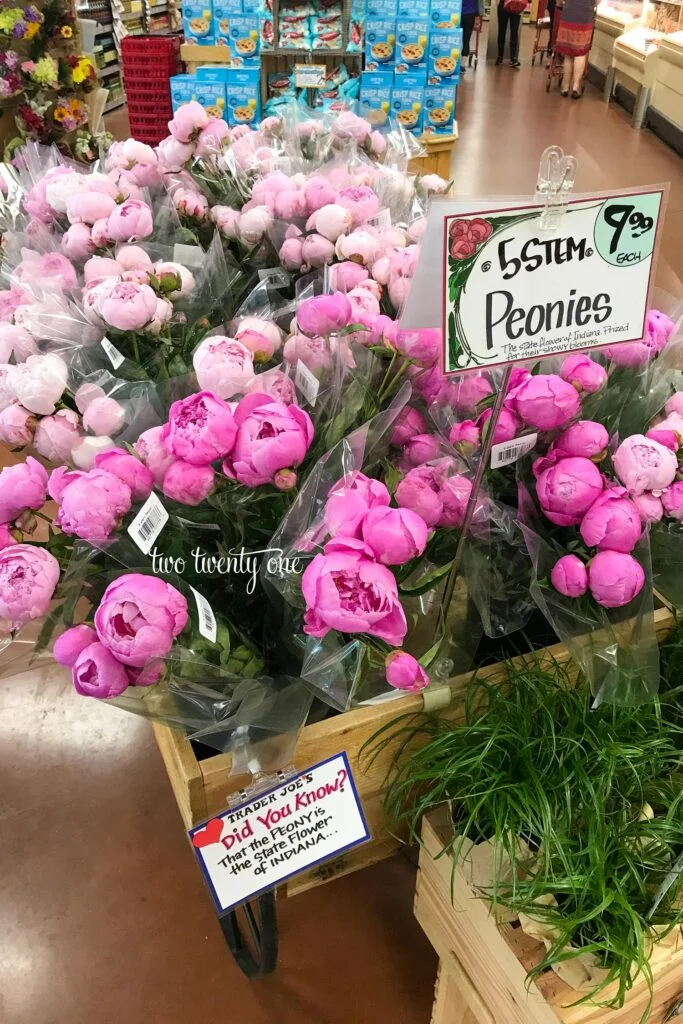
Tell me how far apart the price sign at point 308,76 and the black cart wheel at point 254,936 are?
3.43 metres

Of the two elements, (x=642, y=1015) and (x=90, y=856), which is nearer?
(x=642, y=1015)

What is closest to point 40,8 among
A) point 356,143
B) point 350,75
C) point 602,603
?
point 350,75

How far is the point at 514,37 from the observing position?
1090 centimetres

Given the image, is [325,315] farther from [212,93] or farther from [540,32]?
[540,32]

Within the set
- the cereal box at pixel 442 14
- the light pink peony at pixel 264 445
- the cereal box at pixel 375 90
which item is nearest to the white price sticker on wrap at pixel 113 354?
the light pink peony at pixel 264 445

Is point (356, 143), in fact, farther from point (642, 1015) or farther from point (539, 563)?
point (642, 1015)

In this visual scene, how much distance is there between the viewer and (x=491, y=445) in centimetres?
83

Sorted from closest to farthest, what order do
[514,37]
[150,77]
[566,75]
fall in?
[150,77] < [566,75] < [514,37]

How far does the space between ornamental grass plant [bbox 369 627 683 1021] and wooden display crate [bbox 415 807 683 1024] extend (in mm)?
30

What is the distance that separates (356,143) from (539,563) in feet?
4.38

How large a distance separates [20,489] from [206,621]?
0.79 ft

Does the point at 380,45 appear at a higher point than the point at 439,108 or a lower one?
higher

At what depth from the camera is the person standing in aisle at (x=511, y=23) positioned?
1002cm

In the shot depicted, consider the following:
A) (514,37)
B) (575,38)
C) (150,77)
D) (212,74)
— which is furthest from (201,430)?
(514,37)
